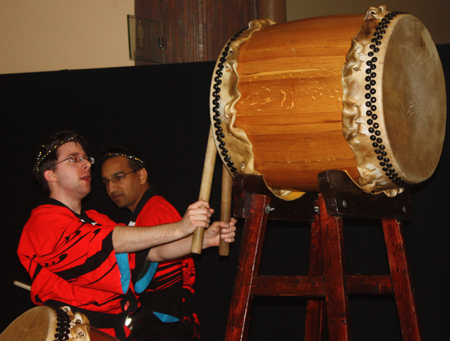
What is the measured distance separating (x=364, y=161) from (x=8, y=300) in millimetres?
2281

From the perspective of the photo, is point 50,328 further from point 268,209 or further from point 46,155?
point 46,155

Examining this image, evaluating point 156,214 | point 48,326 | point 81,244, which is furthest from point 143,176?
point 48,326

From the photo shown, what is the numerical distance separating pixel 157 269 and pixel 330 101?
49.8 inches

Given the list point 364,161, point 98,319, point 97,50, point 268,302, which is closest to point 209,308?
point 268,302

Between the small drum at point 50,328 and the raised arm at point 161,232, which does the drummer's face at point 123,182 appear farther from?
the small drum at point 50,328

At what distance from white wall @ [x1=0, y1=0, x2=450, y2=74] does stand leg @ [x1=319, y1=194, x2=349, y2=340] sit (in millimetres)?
2552

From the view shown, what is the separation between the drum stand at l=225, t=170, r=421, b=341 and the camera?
1.41 metres

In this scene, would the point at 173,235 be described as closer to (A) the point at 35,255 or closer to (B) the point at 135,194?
(A) the point at 35,255

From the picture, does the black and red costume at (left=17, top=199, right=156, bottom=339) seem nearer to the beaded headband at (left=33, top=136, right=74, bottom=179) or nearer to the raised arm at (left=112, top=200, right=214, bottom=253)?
the raised arm at (left=112, top=200, right=214, bottom=253)

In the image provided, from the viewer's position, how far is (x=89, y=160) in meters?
2.11

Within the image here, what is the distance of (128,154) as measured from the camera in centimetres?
260

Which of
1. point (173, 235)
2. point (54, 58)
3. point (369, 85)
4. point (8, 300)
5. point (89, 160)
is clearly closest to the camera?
point (369, 85)

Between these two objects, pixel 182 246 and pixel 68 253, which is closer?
pixel 68 253

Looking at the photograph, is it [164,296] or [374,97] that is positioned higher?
[374,97]
